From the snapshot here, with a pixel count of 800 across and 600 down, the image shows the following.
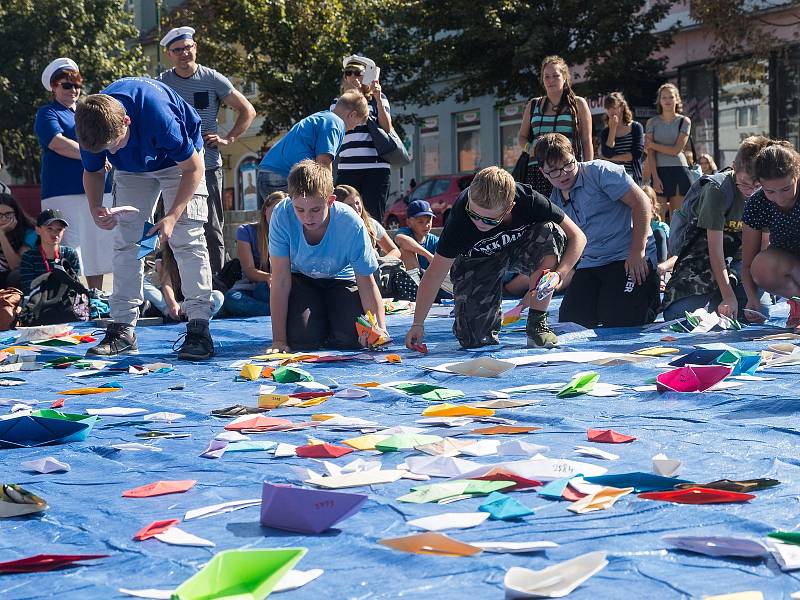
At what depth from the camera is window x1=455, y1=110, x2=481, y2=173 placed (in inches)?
1239

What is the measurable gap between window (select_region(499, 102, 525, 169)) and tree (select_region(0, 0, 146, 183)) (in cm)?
1080

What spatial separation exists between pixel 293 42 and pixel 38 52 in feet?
28.1

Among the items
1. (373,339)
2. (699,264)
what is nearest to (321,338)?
(373,339)

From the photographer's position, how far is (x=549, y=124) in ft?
28.3

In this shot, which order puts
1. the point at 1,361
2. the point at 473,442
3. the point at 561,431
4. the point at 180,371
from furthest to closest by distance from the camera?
the point at 1,361
the point at 180,371
the point at 561,431
the point at 473,442

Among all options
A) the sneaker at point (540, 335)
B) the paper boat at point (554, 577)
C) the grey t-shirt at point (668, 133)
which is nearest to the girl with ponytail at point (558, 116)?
the sneaker at point (540, 335)

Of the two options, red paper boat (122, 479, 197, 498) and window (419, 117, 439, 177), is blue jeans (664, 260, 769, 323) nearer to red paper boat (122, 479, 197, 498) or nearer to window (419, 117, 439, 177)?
red paper boat (122, 479, 197, 498)

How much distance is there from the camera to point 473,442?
3.58 meters

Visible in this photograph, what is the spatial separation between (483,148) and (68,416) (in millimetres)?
27262

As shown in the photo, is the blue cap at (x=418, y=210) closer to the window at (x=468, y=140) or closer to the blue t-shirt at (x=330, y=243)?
the blue t-shirt at (x=330, y=243)

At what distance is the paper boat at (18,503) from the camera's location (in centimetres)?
298

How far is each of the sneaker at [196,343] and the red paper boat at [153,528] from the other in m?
3.47

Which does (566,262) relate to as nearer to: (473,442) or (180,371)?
(180,371)

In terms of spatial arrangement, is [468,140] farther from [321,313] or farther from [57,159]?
[321,313]
